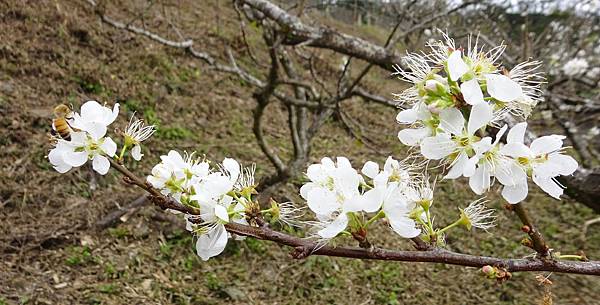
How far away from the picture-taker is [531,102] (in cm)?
78

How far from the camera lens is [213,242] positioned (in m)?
0.88

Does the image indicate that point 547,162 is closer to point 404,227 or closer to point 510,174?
point 510,174

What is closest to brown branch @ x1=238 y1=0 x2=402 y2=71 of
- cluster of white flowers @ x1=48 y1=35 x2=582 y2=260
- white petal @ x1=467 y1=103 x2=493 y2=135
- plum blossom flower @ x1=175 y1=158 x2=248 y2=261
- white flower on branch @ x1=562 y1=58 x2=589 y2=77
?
cluster of white flowers @ x1=48 y1=35 x2=582 y2=260

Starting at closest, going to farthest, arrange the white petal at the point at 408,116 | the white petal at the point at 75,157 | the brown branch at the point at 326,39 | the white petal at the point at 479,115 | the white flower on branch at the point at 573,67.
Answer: the white petal at the point at 479,115 < the white petal at the point at 408,116 < the white petal at the point at 75,157 < the brown branch at the point at 326,39 < the white flower on branch at the point at 573,67

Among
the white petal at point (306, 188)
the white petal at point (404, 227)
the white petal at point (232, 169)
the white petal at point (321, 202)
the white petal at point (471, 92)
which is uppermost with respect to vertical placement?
the white petal at point (471, 92)

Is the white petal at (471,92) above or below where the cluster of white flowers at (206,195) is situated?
above

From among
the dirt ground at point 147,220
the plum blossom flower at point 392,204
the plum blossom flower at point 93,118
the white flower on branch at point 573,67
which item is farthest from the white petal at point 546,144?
the white flower on branch at point 573,67

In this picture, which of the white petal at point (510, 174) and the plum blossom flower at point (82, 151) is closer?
the white petal at point (510, 174)

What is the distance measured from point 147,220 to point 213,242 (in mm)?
2065

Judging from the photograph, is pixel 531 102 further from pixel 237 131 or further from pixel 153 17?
pixel 153 17

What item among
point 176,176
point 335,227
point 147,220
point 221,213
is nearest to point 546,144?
point 335,227

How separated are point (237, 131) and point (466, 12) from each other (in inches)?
138

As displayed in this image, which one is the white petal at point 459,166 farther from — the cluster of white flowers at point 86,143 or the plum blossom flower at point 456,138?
the cluster of white flowers at point 86,143

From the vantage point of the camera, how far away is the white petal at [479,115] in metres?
0.67
